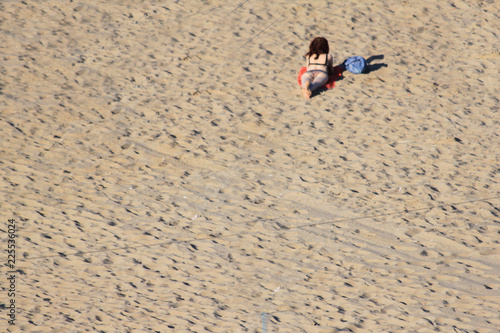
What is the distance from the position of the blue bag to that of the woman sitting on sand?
0.95ft

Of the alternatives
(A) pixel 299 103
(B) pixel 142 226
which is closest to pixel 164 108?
(A) pixel 299 103

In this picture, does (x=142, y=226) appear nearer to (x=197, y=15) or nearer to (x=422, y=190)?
(x=422, y=190)

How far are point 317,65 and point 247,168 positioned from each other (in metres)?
2.10

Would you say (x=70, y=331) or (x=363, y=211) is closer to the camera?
(x=70, y=331)

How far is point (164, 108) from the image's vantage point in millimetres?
7363

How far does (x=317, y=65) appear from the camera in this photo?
7.75m

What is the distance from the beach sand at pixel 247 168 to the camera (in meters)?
4.73

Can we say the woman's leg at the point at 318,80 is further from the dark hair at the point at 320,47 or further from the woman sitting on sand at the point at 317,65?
the dark hair at the point at 320,47

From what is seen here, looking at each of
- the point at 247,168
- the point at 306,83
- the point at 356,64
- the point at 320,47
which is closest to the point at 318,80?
the point at 306,83

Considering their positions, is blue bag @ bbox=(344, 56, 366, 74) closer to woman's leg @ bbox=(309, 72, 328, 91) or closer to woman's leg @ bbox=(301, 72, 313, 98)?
woman's leg @ bbox=(309, 72, 328, 91)

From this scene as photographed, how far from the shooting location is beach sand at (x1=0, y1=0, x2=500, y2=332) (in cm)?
473

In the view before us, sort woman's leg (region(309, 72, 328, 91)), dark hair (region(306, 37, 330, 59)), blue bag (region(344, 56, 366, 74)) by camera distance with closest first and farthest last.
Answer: woman's leg (region(309, 72, 328, 91)) < dark hair (region(306, 37, 330, 59)) < blue bag (region(344, 56, 366, 74))

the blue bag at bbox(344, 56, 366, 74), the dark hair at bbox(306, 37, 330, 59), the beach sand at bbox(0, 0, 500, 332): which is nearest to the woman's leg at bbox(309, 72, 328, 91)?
the beach sand at bbox(0, 0, 500, 332)

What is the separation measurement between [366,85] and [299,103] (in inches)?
39.4
